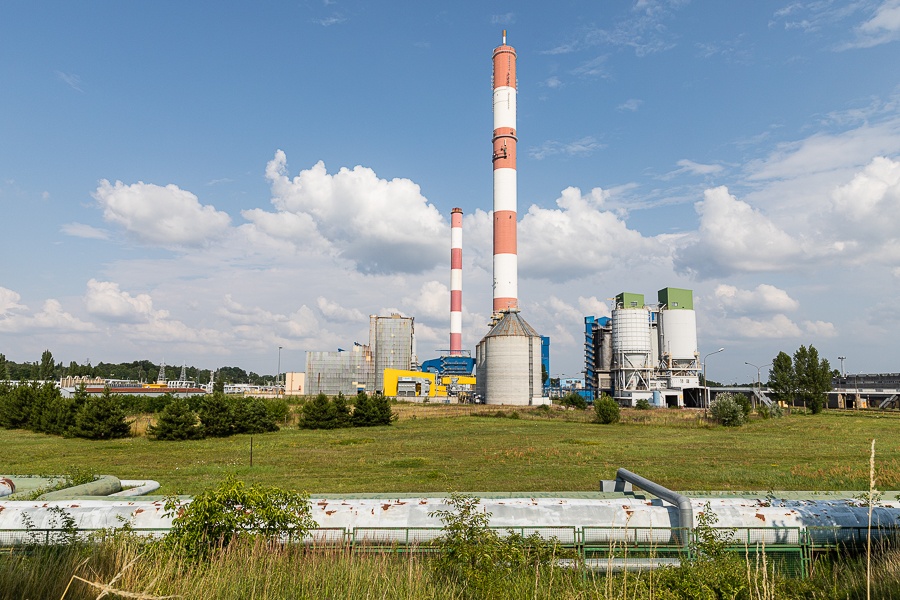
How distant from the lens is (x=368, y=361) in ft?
368

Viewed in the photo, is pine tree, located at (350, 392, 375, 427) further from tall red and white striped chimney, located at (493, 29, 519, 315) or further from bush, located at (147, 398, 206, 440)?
tall red and white striped chimney, located at (493, 29, 519, 315)

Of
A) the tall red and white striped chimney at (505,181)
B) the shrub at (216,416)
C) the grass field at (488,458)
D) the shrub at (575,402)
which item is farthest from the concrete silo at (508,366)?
the shrub at (216,416)

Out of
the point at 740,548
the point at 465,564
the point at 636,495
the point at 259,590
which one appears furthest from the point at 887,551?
the point at 259,590

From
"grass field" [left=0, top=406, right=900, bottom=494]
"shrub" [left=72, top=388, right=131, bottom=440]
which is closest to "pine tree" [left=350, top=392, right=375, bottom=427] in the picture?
"grass field" [left=0, top=406, right=900, bottom=494]

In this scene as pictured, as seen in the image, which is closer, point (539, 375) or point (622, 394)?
point (539, 375)

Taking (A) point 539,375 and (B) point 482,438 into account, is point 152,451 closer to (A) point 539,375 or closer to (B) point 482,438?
(B) point 482,438

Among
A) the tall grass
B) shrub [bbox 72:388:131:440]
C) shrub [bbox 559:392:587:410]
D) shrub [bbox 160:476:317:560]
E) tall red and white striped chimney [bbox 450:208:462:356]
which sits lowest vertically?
shrub [bbox 559:392:587:410]

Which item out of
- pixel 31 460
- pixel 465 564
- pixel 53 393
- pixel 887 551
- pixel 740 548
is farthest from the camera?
pixel 53 393

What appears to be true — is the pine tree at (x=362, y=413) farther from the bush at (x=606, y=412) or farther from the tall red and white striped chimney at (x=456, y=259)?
the tall red and white striped chimney at (x=456, y=259)

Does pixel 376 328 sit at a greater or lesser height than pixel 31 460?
greater

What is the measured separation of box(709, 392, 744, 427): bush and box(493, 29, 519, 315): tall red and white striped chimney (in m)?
39.6

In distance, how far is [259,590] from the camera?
7.43 meters

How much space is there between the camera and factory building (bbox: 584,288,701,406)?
329ft

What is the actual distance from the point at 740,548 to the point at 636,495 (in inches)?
158
